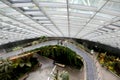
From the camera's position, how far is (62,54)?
87.9ft

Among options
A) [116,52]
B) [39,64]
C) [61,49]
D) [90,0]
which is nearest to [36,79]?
[39,64]

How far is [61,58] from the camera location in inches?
1067

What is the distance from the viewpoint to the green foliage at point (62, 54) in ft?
84.7

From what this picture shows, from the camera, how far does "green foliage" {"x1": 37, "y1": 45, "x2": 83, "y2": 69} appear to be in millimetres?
25812

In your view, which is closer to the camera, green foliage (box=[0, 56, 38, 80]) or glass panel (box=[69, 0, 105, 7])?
glass panel (box=[69, 0, 105, 7])

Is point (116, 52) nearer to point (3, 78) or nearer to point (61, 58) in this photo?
point (61, 58)

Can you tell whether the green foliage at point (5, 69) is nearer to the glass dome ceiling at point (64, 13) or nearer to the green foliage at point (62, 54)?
the glass dome ceiling at point (64, 13)

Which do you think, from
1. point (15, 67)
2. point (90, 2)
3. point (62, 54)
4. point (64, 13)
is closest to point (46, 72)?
point (62, 54)

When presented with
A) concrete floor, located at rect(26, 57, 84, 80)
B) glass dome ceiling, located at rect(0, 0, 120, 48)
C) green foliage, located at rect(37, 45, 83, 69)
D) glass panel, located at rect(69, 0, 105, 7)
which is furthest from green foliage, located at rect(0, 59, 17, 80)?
glass panel, located at rect(69, 0, 105, 7)

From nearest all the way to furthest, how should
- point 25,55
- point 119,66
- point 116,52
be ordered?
point 25,55
point 119,66
point 116,52

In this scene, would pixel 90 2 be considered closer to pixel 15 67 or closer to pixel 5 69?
pixel 5 69

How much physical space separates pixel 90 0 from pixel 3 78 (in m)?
14.1

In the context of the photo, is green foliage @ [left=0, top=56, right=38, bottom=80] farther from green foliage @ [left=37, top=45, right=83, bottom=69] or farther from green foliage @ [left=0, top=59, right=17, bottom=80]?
green foliage @ [left=37, top=45, right=83, bottom=69]

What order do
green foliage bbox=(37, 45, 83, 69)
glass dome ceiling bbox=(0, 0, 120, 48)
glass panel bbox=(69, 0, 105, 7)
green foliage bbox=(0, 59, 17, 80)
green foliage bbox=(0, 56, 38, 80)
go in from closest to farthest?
1. glass panel bbox=(69, 0, 105, 7)
2. glass dome ceiling bbox=(0, 0, 120, 48)
3. green foliage bbox=(0, 59, 17, 80)
4. green foliage bbox=(0, 56, 38, 80)
5. green foliage bbox=(37, 45, 83, 69)
